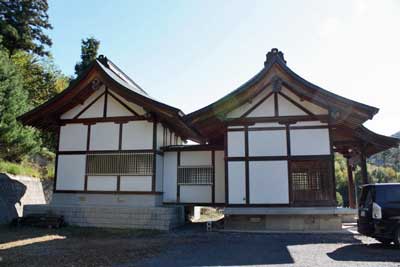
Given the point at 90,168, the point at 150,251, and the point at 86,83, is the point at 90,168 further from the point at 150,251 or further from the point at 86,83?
the point at 150,251

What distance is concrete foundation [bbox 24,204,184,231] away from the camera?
1103 centimetres

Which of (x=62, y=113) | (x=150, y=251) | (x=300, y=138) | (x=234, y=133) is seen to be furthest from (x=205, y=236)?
(x=62, y=113)

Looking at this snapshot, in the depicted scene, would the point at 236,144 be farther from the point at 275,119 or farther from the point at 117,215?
the point at 117,215

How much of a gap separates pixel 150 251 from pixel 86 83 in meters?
7.81

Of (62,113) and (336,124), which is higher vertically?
(62,113)

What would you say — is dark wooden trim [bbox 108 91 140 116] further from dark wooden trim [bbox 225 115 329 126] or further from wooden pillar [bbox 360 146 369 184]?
wooden pillar [bbox 360 146 369 184]

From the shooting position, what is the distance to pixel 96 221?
11.5 meters

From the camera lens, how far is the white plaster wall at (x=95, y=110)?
13.1 meters

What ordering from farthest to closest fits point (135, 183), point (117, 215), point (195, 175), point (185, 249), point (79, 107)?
point (79, 107)
point (195, 175)
point (135, 183)
point (117, 215)
point (185, 249)

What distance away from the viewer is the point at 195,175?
506 inches

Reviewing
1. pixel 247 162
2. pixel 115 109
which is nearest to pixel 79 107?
pixel 115 109

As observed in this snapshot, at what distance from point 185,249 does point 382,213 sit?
4.79m

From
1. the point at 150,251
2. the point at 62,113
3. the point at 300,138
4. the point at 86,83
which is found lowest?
the point at 150,251

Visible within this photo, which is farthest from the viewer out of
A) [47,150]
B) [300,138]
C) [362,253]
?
Answer: [47,150]
